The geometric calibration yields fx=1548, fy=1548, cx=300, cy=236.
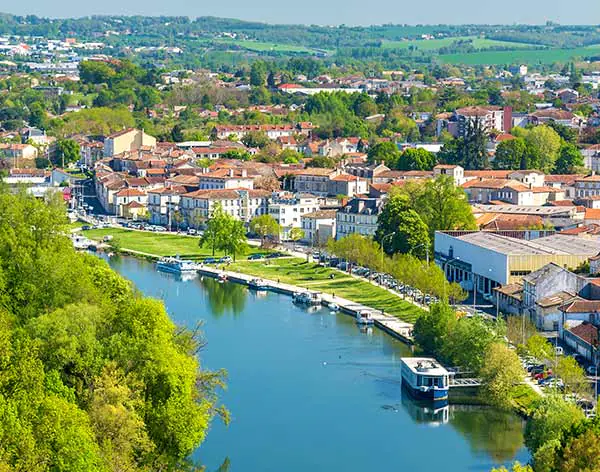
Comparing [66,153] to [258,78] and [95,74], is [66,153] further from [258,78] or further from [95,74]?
[258,78]

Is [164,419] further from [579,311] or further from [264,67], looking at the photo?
[264,67]

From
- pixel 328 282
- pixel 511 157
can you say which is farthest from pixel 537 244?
pixel 511 157

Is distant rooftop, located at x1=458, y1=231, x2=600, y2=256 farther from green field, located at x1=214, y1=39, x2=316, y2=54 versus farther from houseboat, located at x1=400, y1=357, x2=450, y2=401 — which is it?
green field, located at x1=214, y1=39, x2=316, y2=54

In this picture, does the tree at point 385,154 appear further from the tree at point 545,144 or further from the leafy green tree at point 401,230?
the leafy green tree at point 401,230

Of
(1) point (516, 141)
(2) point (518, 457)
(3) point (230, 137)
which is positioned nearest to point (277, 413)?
(2) point (518, 457)

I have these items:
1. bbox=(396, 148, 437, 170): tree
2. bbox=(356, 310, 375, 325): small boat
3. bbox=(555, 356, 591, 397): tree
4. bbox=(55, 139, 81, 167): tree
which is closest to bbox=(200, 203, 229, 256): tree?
bbox=(356, 310, 375, 325): small boat

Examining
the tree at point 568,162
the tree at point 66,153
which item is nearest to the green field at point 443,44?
the tree at point 66,153
